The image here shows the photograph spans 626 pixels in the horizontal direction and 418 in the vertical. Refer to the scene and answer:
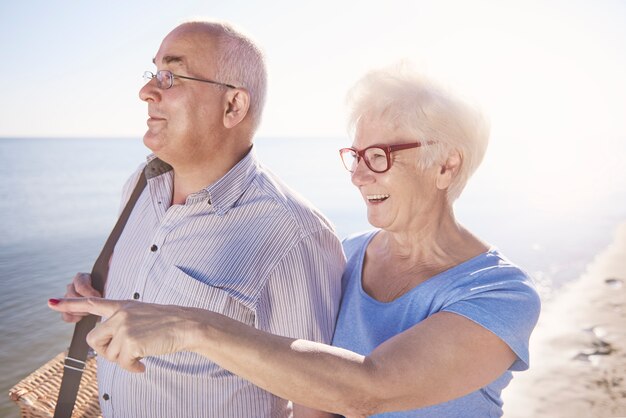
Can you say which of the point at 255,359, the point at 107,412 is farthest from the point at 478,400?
the point at 107,412

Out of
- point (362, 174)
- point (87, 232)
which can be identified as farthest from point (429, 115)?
point (87, 232)

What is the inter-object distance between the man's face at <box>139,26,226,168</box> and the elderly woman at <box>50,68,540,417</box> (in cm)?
70

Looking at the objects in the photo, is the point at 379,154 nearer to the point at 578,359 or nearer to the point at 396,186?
the point at 396,186

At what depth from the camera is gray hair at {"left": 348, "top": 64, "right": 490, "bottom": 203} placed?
205cm

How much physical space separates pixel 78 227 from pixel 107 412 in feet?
41.3

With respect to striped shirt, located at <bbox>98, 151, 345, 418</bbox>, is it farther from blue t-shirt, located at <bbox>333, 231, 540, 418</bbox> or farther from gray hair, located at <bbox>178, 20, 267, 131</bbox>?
gray hair, located at <bbox>178, 20, 267, 131</bbox>

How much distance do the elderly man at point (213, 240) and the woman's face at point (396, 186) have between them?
0.36 metres

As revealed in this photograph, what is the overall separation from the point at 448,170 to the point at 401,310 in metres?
0.61

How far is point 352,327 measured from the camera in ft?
7.42

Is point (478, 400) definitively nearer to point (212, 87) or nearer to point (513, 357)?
point (513, 357)

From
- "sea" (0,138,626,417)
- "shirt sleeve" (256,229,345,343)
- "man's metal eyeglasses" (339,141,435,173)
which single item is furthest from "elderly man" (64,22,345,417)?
"sea" (0,138,626,417)

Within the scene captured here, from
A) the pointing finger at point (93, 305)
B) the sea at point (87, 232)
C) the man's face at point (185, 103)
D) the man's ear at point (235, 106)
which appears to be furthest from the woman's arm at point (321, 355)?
the sea at point (87, 232)

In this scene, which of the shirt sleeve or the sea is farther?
the sea

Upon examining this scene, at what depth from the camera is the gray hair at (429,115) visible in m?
2.05
